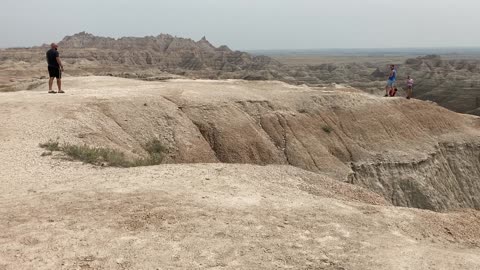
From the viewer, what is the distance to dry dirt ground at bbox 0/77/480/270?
21.7 feet

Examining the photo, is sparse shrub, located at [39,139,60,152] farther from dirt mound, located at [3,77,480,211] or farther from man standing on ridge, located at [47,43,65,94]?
man standing on ridge, located at [47,43,65,94]

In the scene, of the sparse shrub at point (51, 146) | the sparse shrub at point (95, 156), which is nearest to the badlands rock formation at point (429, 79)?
the sparse shrub at point (95, 156)

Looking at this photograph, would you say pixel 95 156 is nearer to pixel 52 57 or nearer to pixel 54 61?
pixel 52 57

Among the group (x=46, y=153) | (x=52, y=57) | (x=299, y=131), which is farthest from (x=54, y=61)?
(x=299, y=131)

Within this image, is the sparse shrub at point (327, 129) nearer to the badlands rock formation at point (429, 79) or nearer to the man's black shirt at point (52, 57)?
the man's black shirt at point (52, 57)

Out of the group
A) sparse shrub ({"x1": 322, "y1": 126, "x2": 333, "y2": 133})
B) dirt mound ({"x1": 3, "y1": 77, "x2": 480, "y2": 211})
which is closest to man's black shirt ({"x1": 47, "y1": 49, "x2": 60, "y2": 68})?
dirt mound ({"x1": 3, "y1": 77, "x2": 480, "y2": 211})

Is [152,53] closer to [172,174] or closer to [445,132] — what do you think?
[445,132]

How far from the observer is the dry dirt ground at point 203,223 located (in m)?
6.62

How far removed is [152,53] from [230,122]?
91.2 meters

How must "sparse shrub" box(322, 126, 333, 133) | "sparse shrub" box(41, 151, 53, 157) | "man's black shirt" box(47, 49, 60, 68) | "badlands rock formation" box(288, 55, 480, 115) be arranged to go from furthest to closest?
"badlands rock formation" box(288, 55, 480, 115), "sparse shrub" box(322, 126, 333, 133), "man's black shirt" box(47, 49, 60, 68), "sparse shrub" box(41, 151, 53, 157)

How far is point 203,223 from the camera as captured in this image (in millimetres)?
7668

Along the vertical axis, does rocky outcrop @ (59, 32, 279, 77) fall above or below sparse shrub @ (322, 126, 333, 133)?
above

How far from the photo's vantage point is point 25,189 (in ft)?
29.7

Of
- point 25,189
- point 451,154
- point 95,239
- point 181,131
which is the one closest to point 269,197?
point 95,239
